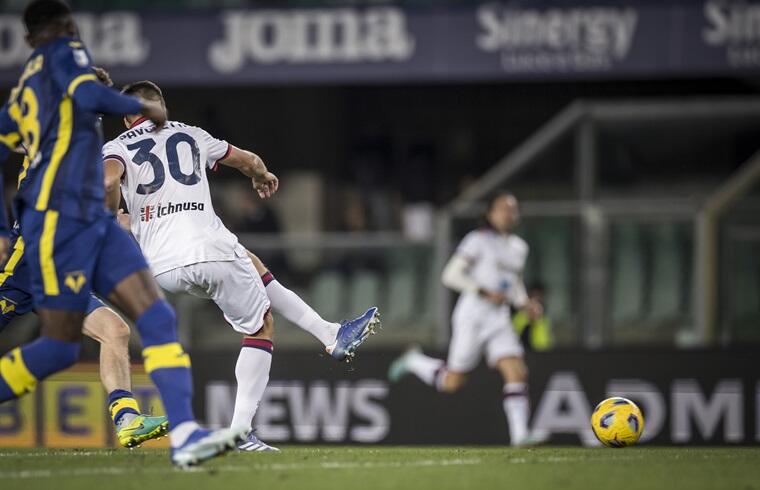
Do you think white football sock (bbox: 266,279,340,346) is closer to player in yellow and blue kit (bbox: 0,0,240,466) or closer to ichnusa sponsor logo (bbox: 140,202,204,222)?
ichnusa sponsor logo (bbox: 140,202,204,222)

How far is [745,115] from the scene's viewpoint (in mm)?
16469

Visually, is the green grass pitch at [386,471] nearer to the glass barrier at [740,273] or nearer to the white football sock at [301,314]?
the white football sock at [301,314]

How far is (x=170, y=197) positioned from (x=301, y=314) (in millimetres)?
1045

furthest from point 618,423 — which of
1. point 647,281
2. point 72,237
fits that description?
point 647,281

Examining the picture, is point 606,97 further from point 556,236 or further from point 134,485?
point 134,485

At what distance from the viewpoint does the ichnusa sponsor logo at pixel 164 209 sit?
8305mm

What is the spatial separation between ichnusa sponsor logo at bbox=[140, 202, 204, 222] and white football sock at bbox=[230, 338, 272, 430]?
0.84 m

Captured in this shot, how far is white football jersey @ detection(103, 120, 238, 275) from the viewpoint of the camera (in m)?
8.27

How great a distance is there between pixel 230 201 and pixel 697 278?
21.5ft

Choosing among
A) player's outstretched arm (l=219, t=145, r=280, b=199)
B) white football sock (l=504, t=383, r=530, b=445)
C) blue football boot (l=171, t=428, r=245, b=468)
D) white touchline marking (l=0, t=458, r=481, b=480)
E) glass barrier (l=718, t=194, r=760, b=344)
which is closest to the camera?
blue football boot (l=171, t=428, r=245, b=468)

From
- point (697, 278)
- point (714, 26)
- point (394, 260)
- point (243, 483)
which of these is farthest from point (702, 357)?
point (243, 483)

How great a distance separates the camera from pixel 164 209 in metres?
8.32

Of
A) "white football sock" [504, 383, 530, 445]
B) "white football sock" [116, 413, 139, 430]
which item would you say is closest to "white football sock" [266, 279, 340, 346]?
"white football sock" [116, 413, 139, 430]

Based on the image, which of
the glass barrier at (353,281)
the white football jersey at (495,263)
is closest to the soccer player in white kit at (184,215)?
the white football jersey at (495,263)
